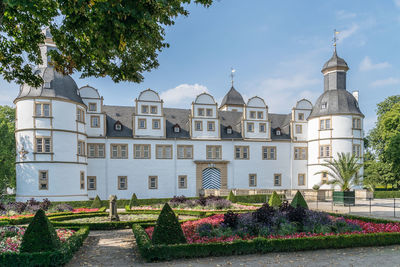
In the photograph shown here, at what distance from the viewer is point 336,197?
85.5 ft

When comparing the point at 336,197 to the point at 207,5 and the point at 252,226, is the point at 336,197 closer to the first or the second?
the point at 252,226

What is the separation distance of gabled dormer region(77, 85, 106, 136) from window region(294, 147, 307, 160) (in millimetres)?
20428

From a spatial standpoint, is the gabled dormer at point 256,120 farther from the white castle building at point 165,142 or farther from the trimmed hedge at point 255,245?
the trimmed hedge at point 255,245

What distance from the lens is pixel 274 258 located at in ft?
28.7

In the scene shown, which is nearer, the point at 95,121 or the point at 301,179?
the point at 95,121

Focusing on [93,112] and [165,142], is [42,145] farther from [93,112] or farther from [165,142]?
[165,142]

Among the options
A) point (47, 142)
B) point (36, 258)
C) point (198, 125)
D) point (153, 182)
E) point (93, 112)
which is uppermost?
point (93, 112)

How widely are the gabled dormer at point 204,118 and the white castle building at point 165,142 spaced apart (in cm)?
10

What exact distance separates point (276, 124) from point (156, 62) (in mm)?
27524

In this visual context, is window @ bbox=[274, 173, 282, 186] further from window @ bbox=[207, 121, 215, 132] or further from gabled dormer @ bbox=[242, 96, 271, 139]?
window @ bbox=[207, 121, 215, 132]

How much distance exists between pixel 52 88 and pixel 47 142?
4.35m

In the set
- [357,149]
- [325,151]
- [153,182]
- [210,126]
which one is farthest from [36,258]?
[357,149]

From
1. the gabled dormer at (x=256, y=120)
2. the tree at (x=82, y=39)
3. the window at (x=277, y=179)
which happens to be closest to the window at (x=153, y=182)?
the gabled dormer at (x=256, y=120)

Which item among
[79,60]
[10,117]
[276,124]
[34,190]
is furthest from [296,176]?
[10,117]
